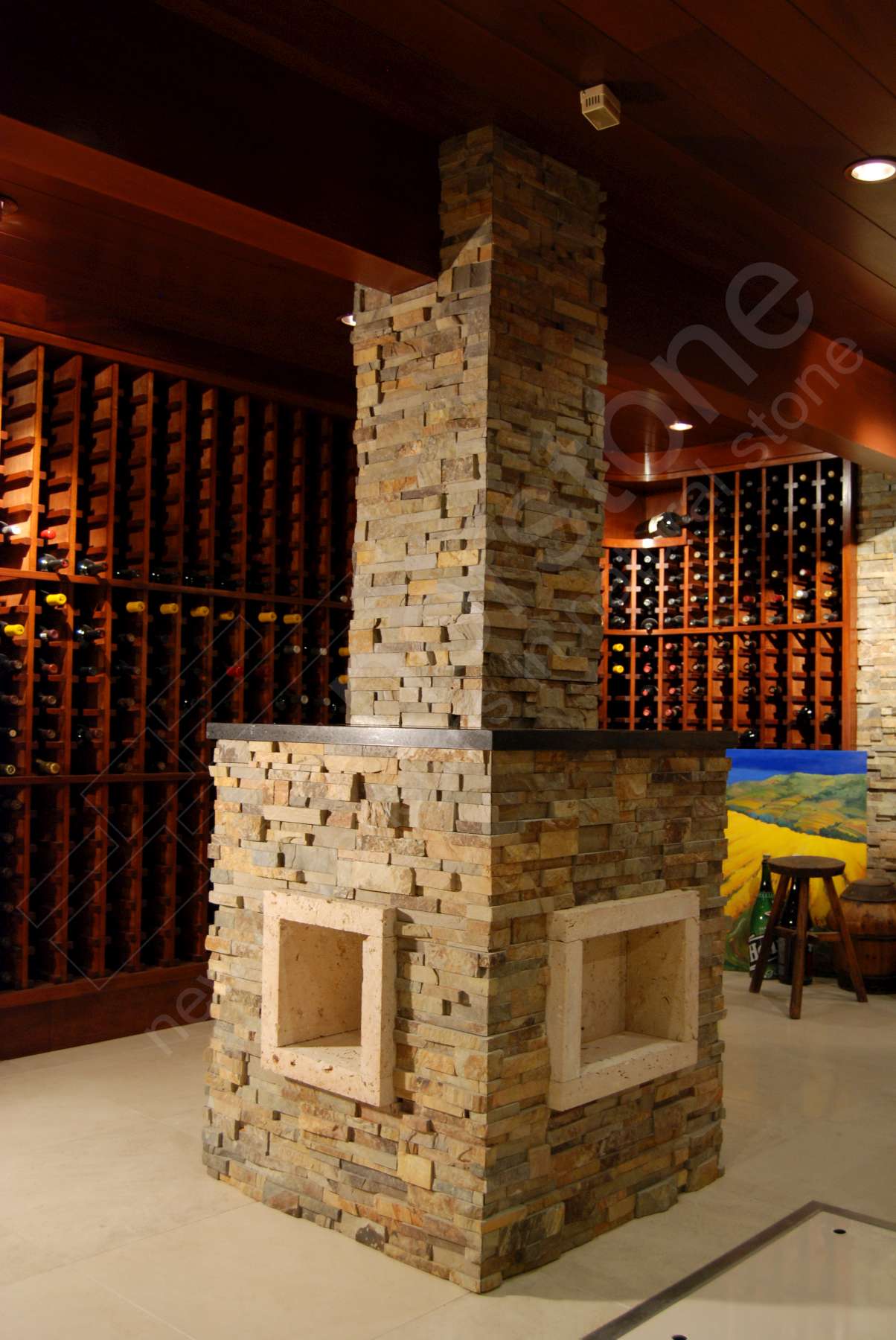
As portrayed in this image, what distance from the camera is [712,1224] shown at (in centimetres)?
327

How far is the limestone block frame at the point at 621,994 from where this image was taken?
305 centimetres

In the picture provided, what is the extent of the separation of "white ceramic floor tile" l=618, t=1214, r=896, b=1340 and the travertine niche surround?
40cm

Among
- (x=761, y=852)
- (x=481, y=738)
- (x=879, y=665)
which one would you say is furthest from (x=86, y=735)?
(x=879, y=665)

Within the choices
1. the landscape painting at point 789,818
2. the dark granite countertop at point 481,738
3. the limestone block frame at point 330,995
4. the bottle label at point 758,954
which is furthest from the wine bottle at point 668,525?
the limestone block frame at point 330,995

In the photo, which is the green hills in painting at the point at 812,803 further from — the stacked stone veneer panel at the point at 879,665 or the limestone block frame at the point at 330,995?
the limestone block frame at the point at 330,995

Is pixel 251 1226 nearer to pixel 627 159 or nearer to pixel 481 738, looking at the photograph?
pixel 481 738

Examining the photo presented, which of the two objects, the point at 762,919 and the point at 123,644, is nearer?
the point at 123,644

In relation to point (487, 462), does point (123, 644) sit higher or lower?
lower

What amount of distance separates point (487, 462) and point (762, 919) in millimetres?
4408

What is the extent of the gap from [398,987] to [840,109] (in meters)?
2.72

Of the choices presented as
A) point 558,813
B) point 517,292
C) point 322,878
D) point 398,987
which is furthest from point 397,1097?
point 517,292

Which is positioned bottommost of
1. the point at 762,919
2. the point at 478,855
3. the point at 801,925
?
the point at 762,919

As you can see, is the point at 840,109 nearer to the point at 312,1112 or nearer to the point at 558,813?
the point at 558,813

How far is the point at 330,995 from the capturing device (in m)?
3.50
